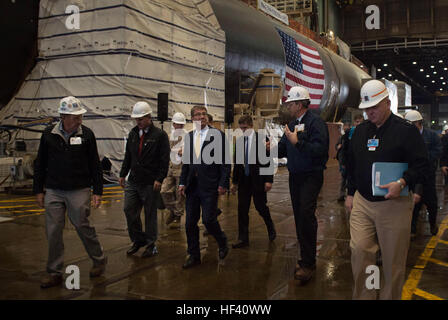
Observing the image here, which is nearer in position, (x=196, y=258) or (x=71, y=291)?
(x=71, y=291)

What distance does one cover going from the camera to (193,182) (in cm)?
491

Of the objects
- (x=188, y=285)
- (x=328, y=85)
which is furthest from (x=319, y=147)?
(x=328, y=85)

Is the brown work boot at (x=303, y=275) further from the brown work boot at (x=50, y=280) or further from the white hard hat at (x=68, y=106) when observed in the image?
the white hard hat at (x=68, y=106)

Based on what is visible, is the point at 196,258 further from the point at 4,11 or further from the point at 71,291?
the point at 4,11

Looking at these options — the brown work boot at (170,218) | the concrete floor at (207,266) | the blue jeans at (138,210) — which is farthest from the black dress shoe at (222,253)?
the brown work boot at (170,218)

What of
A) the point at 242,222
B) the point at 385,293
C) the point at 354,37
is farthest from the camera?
the point at 354,37

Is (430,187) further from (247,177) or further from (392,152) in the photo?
(392,152)

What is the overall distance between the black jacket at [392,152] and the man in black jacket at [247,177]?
2336mm

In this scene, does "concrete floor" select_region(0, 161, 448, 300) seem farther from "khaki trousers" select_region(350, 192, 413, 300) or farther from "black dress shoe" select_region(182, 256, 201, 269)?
"khaki trousers" select_region(350, 192, 413, 300)

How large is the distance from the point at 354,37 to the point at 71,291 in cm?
3656

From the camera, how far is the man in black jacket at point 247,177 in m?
5.72

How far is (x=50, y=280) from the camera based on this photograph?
406cm
